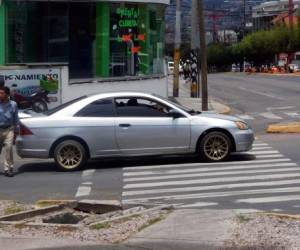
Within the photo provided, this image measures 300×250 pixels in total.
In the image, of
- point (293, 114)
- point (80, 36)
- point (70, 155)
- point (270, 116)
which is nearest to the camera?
point (70, 155)

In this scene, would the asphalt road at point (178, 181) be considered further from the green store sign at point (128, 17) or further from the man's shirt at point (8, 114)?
the green store sign at point (128, 17)

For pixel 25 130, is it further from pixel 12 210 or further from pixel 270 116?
pixel 270 116

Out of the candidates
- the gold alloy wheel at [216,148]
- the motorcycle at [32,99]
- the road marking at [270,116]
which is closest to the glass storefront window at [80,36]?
the motorcycle at [32,99]

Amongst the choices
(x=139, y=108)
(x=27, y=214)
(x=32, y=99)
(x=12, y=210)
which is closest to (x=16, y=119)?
(x=139, y=108)

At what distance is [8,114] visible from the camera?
45.9 ft

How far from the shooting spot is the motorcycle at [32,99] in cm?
2353

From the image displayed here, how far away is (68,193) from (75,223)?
9.49 feet

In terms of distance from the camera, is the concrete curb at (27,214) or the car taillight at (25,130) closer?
the concrete curb at (27,214)

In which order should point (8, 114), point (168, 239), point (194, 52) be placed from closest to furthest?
point (168, 239) < point (8, 114) < point (194, 52)

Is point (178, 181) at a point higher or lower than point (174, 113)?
lower

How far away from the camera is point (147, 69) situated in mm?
29797

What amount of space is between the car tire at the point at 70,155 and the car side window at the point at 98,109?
588 mm

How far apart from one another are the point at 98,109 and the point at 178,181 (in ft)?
8.73

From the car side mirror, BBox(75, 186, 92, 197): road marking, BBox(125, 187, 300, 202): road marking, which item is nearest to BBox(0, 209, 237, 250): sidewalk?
BBox(125, 187, 300, 202): road marking
